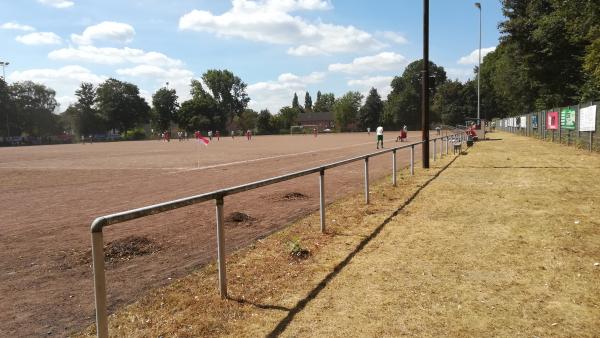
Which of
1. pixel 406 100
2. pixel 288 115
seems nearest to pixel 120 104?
pixel 288 115

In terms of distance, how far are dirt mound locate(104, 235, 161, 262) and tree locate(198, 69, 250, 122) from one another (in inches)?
5097

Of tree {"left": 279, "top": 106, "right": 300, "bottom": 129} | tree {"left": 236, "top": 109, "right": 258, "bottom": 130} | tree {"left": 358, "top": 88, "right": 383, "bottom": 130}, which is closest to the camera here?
tree {"left": 358, "top": 88, "right": 383, "bottom": 130}

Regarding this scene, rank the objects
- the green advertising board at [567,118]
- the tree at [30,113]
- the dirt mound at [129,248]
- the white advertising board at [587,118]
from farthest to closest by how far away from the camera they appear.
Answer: the tree at [30,113], the green advertising board at [567,118], the white advertising board at [587,118], the dirt mound at [129,248]

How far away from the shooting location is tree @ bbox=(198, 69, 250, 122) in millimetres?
136375

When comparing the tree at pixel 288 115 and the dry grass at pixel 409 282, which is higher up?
the tree at pixel 288 115

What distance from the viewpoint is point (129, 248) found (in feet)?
21.5

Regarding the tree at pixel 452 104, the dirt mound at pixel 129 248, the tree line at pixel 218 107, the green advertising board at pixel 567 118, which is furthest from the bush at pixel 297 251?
the tree at pixel 452 104

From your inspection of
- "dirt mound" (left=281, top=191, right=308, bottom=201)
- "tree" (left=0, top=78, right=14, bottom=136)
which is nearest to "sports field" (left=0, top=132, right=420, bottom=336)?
"dirt mound" (left=281, top=191, right=308, bottom=201)

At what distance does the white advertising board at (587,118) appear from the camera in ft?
68.0

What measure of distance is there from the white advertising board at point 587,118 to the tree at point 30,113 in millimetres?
107427

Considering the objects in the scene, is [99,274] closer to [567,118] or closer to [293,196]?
[293,196]

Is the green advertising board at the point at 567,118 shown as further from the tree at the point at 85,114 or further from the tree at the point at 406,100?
the tree at the point at 85,114

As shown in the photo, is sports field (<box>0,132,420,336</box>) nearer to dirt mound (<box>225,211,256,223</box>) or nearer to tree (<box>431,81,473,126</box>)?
dirt mound (<box>225,211,256,223</box>)

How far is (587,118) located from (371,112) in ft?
341
